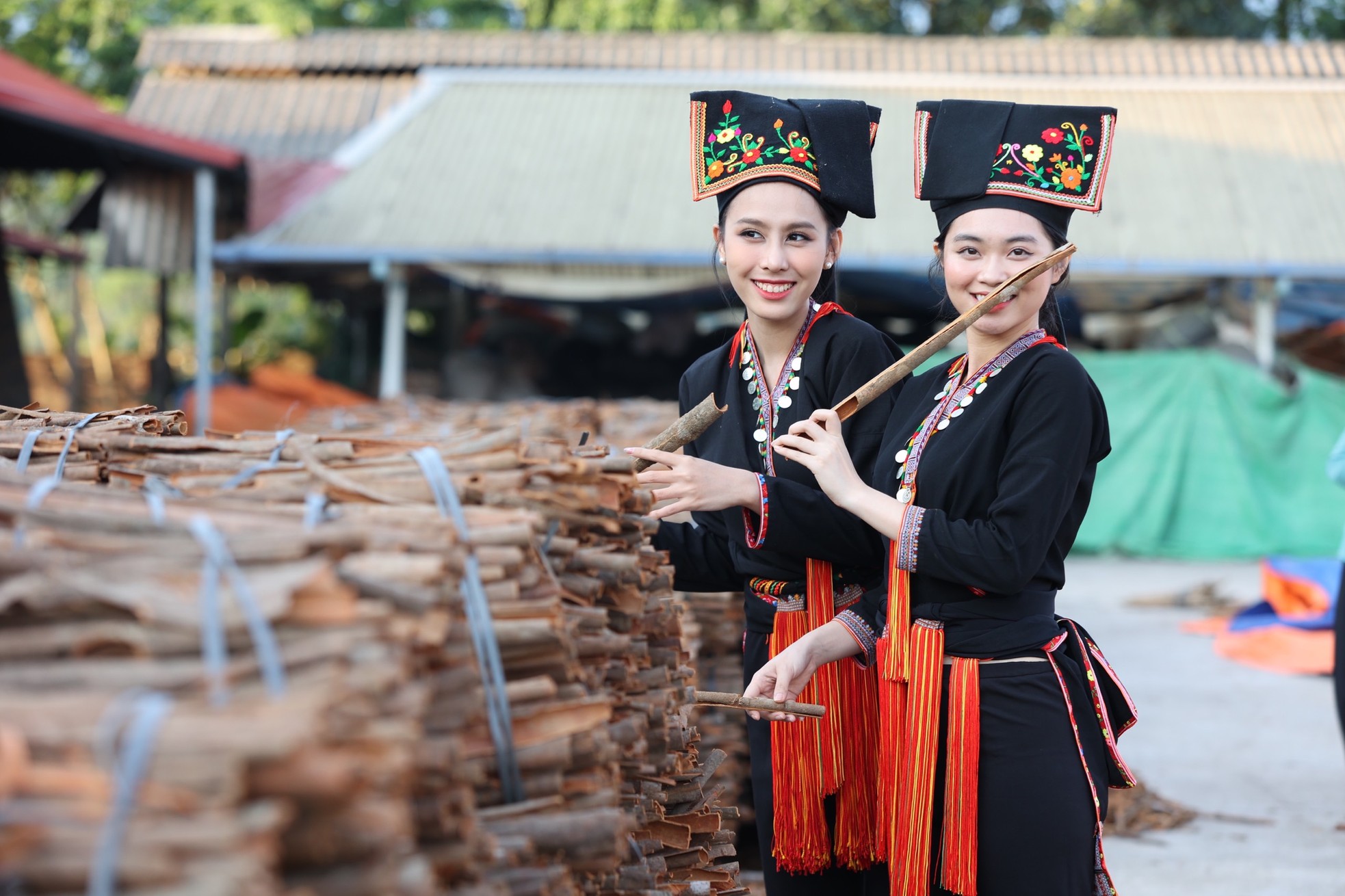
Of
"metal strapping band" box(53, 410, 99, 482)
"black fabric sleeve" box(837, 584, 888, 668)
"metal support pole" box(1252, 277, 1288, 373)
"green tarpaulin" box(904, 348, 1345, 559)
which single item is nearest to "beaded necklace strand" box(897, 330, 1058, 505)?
"black fabric sleeve" box(837, 584, 888, 668)

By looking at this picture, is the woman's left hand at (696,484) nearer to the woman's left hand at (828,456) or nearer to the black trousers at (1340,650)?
the woman's left hand at (828,456)

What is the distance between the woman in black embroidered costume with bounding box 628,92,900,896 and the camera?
270cm

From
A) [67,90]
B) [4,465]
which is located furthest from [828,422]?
[67,90]

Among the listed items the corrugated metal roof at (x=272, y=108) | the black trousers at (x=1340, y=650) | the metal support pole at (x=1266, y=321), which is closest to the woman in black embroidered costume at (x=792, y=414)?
the black trousers at (x=1340, y=650)

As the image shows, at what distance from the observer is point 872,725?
2.80 metres

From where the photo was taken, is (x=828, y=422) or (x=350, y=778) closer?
(x=350, y=778)

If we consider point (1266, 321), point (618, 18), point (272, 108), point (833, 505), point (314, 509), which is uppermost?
point (618, 18)

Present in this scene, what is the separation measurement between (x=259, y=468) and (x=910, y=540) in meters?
1.10

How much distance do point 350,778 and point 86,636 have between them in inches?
13.9

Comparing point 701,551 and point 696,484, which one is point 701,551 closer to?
point 701,551

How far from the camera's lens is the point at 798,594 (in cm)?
279

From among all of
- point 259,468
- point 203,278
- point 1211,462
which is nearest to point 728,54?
point 203,278

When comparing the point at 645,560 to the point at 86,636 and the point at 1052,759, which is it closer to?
the point at 1052,759

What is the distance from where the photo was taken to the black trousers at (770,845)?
2758 mm
